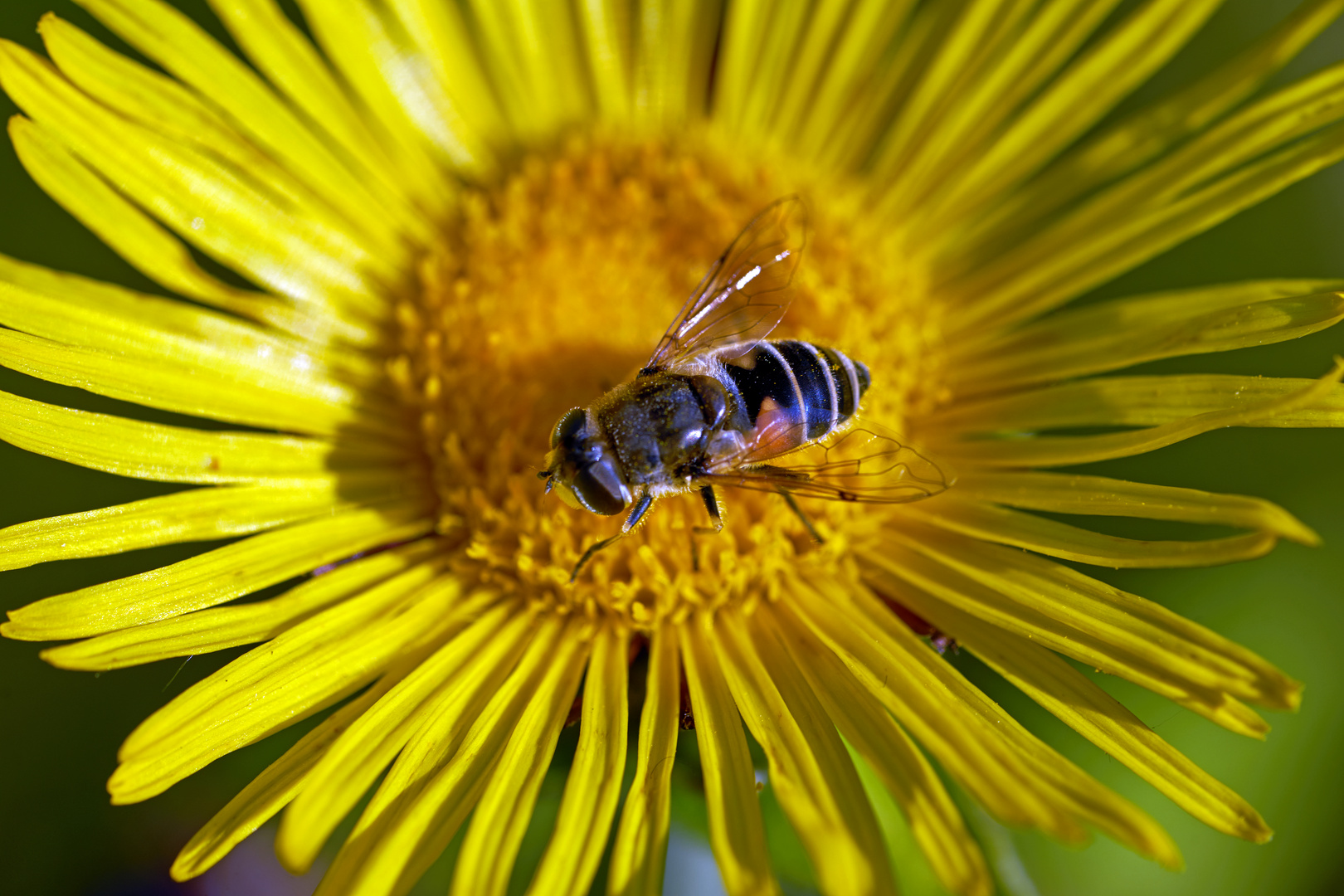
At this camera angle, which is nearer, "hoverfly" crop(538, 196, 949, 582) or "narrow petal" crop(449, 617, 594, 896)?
"narrow petal" crop(449, 617, 594, 896)

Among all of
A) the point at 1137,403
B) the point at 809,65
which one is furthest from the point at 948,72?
the point at 1137,403

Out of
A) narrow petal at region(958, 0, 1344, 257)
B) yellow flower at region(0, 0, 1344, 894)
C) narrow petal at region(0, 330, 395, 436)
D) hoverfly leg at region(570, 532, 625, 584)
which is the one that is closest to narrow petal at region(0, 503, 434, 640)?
yellow flower at region(0, 0, 1344, 894)

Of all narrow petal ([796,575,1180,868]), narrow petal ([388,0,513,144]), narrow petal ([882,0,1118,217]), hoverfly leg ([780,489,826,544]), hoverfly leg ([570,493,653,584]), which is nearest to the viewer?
narrow petal ([796,575,1180,868])

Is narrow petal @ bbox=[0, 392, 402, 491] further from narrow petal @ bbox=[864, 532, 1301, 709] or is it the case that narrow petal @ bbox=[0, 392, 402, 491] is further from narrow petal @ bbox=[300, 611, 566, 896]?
narrow petal @ bbox=[864, 532, 1301, 709]

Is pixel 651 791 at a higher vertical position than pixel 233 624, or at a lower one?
lower

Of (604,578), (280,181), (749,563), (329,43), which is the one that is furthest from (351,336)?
(749,563)

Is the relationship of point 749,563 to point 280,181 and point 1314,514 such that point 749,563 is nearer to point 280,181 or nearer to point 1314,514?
point 1314,514

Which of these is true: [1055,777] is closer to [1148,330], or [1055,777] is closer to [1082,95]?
[1148,330]
